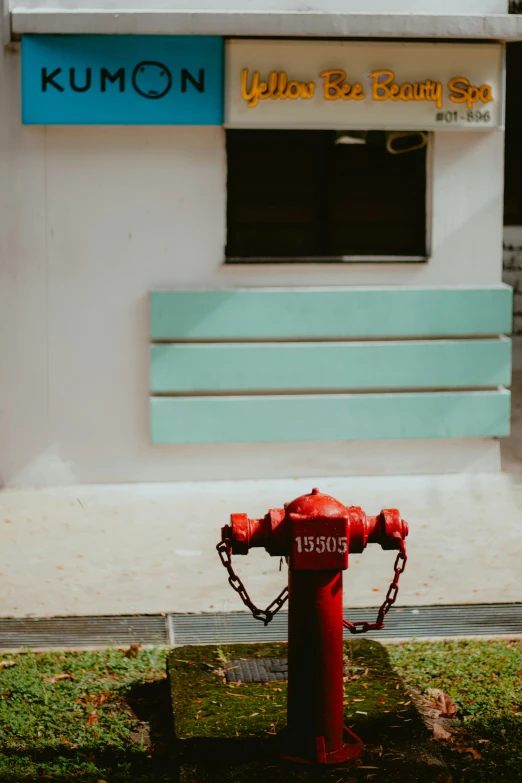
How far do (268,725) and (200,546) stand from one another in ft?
10.6

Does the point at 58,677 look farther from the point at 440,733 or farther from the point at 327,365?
the point at 327,365

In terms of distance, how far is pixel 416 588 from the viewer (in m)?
6.74

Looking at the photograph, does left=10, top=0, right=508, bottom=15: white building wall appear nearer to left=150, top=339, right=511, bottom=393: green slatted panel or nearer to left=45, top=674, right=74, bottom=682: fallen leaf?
left=150, top=339, right=511, bottom=393: green slatted panel

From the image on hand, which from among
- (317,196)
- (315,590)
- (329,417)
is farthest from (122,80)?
(315,590)

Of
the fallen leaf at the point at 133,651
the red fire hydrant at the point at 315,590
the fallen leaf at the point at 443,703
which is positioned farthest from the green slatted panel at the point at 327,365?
the red fire hydrant at the point at 315,590

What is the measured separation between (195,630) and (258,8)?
513 cm

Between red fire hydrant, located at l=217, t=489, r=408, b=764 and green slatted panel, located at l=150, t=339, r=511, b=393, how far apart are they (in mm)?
4906

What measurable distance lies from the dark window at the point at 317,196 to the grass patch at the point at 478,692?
431cm

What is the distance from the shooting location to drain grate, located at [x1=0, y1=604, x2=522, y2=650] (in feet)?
19.2

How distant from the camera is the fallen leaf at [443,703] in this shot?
15.8ft

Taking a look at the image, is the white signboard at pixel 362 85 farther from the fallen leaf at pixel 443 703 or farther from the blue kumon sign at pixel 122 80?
the fallen leaf at pixel 443 703

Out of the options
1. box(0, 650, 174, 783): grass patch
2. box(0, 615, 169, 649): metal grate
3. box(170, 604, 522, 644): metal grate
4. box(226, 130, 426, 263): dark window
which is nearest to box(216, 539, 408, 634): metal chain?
box(0, 650, 174, 783): grass patch

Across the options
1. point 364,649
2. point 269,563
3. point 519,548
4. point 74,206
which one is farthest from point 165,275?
point 364,649

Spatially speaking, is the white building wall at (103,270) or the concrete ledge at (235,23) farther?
the white building wall at (103,270)
